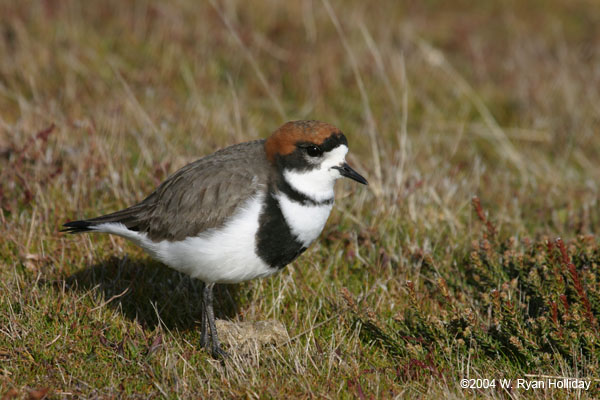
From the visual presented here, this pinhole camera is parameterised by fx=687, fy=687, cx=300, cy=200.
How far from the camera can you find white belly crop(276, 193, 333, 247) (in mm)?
4598

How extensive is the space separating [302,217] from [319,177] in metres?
0.31

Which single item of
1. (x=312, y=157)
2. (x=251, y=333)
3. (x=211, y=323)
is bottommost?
(x=251, y=333)

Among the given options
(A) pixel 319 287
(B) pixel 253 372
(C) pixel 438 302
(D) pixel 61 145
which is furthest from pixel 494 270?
(D) pixel 61 145

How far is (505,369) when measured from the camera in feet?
15.0

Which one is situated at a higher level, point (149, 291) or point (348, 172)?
point (348, 172)

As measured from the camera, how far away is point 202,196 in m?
4.77

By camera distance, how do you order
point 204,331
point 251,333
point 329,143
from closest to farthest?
point 329,143, point 251,333, point 204,331

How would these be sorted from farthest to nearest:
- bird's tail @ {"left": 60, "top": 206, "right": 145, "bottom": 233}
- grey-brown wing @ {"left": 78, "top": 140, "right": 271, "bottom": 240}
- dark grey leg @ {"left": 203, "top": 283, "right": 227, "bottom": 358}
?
bird's tail @ {"left": 60, "top": 206, "right": 145, "bottom": 233} → dark grey leg @ {"left": 203, "top": 283, "right": 227, "bottom": 358} → grey-brown wing @ {"left": 78, "top": 140, "right": 271, "bottom": 240}

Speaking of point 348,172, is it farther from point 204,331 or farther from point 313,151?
point 204,331

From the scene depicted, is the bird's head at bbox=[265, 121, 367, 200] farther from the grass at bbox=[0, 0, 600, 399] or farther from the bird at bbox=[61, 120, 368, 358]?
the grass at bbox=[0, 0, 600, 399]

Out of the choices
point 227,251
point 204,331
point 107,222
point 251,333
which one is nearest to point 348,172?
point 227,251

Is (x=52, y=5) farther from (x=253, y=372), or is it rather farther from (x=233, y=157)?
(x=253, y=372)

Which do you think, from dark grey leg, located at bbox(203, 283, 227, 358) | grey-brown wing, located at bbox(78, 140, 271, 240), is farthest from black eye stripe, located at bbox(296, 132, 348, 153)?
dark grey leg, located at bbox(203, 283, 227, 358)

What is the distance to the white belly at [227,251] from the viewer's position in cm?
453
